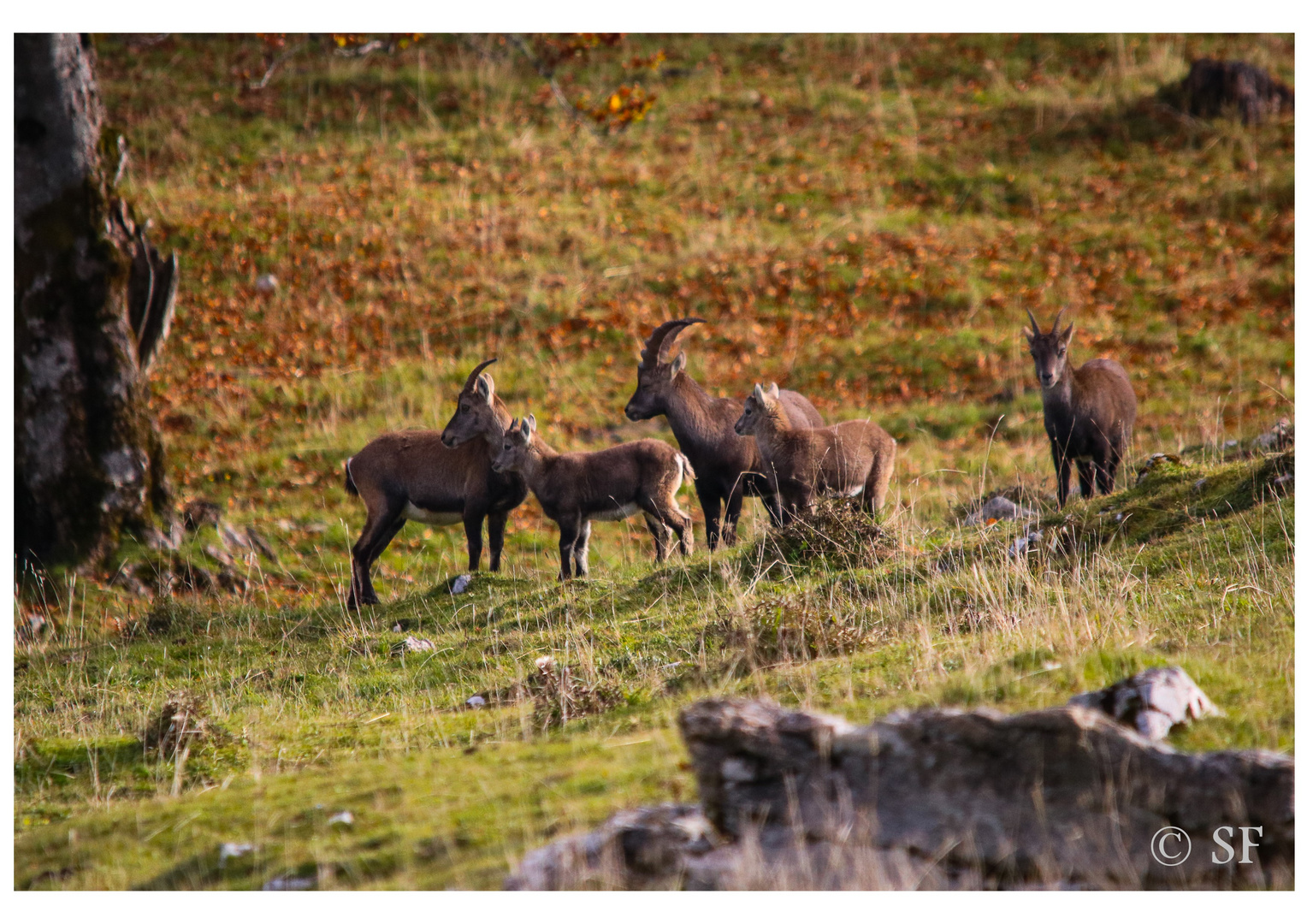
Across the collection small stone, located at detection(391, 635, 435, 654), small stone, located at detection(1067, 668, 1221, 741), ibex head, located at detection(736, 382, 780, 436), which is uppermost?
ibex head, located at detection(736, 382, 780, 436)

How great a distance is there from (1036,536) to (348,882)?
6.07 meters

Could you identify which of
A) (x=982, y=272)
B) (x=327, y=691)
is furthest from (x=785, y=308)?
(x=327, y=691)

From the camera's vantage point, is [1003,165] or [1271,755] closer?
[1271,755]

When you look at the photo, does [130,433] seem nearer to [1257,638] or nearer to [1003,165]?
[1257,638]

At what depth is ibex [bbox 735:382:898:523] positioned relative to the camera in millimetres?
10734

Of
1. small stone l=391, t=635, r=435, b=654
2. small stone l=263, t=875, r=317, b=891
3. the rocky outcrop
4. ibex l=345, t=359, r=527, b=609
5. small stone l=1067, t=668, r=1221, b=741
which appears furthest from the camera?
ibex l=345, t=359, r=527, b=609

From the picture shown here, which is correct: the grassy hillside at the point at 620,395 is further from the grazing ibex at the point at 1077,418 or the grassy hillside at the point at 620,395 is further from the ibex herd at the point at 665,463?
the grazing ibex at the point at 1077,418

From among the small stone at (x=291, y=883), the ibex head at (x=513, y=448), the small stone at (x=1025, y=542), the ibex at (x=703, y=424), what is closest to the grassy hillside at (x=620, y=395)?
the small stone at (x=291, y=883)

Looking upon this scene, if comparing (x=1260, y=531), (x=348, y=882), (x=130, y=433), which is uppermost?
(x=130, y=433)

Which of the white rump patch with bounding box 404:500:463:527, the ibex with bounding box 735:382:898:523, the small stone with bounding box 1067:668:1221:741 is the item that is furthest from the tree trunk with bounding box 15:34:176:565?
the small stone with bounding box 1067:668:1221:741

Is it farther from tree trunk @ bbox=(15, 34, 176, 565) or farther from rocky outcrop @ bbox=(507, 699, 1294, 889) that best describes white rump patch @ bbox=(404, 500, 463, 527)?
rocky outcrop @ bbox=(507, 699, 1294, 889)

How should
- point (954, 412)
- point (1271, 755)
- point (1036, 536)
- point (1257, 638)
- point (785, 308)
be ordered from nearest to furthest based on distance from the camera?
point (1271, 755)
point (1257, 638)
point (1036, 536)
point (954, 412)
point (785, 308)

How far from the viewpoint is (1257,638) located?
6.41 m

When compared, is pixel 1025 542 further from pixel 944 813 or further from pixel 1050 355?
pixel 944 813
